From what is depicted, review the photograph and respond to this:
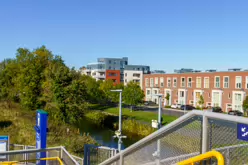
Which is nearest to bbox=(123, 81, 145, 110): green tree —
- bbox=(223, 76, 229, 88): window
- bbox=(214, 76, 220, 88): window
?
bbox=(214, 76, 220, 88): window

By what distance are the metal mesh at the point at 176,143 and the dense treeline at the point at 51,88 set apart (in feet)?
78.7

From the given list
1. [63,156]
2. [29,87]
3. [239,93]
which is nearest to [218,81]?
[239,93]

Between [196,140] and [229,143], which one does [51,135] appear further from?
[229,143]

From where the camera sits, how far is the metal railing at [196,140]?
244 centimetres

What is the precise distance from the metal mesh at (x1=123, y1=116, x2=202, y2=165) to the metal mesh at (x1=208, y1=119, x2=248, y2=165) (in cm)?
20

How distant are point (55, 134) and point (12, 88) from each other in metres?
27.9

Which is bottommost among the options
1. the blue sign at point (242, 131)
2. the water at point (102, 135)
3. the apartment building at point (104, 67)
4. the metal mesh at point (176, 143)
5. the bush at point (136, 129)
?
the water at point (102, 135)

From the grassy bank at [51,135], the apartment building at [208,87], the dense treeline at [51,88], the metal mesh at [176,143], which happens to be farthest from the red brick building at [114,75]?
the metal mesh at [176,143]

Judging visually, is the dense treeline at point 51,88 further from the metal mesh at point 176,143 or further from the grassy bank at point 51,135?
the metal mesh at point 176,143

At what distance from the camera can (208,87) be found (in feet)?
168

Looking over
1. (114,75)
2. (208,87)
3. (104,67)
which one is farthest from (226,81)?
(104,67)

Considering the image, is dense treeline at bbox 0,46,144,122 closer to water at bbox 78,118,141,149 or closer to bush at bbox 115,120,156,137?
water at bbox 78,118,141,149

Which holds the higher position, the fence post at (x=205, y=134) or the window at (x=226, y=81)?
the window at (x=226, y=81)

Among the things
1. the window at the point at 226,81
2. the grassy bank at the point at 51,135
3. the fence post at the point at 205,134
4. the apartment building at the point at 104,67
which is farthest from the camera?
the apartment building at the point at 104,67
